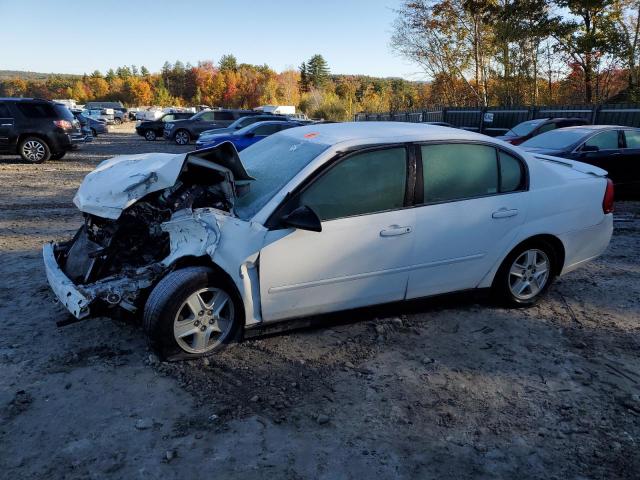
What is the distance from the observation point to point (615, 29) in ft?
76.5

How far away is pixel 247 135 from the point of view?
618 inches

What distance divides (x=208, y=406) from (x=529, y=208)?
2956mm

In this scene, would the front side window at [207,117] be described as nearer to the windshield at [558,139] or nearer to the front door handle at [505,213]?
the windshield at [558,139]

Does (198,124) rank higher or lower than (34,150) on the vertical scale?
higher

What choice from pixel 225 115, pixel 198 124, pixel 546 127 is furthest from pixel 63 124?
pixel 546 127

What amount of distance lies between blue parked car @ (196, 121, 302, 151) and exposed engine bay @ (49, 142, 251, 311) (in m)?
11.4

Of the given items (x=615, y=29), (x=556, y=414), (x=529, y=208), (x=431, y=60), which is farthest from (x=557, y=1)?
(x=556, y=414)

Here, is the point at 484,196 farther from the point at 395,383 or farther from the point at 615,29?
the point at 615,29

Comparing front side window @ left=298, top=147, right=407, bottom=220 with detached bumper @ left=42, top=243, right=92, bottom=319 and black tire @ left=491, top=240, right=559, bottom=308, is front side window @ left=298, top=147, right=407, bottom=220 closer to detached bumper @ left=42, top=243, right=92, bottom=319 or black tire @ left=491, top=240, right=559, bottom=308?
black tire @ left=491, top=240, right=559, bottom=308

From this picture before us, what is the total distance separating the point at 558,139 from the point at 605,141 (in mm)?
798

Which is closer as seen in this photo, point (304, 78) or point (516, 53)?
point (516, 53)

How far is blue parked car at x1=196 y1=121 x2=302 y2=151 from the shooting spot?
15.3 metres

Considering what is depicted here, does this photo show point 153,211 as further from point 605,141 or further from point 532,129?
point 532,129

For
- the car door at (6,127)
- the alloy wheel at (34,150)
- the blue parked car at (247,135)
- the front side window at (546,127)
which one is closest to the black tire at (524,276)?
the front side window at (546,127)
